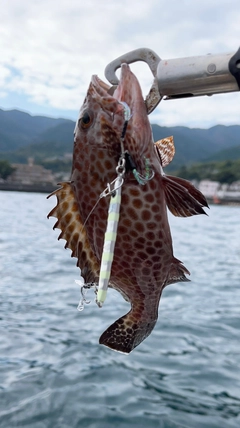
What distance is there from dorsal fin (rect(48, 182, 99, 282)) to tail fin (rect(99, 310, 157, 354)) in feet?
1.02

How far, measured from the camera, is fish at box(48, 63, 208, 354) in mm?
2641

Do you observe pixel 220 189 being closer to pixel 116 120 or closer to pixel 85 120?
pixel 85 120

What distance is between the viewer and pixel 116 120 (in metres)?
2.70

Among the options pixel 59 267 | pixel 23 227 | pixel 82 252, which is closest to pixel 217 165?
pixel 23 227

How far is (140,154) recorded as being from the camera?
8.59ft

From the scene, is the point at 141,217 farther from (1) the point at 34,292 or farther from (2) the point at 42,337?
(1) the point at 34,292

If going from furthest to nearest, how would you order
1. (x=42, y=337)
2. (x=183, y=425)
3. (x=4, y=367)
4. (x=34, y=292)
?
A: (x=34, y=292) < (x=42, y=337) < (x=4, y=367) < (x=183, y=425)

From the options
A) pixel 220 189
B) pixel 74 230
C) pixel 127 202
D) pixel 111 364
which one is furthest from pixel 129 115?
pixel 220 189

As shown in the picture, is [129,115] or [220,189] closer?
[129,115]

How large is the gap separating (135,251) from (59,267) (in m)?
15.2

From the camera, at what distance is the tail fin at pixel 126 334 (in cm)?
278

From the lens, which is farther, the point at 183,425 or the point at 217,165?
the point at 217,165

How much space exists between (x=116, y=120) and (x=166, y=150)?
45 cm

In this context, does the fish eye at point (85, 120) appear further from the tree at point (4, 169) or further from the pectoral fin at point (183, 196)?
the tree at point (4, 169)
